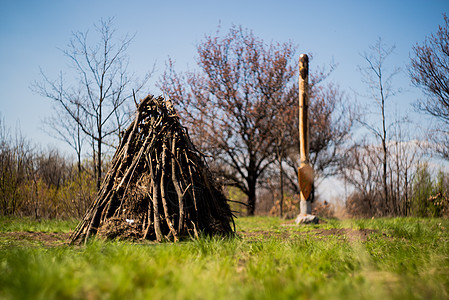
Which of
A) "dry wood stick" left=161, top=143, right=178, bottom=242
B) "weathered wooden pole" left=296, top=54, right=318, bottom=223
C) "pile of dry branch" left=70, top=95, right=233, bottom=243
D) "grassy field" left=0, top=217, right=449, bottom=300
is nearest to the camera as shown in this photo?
"grassy field" left=0, top=217, right=449, bottom=300

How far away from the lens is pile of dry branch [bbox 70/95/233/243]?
497 cm

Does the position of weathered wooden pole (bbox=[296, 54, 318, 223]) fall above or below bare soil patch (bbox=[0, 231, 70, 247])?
above

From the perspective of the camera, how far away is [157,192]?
16.4ft

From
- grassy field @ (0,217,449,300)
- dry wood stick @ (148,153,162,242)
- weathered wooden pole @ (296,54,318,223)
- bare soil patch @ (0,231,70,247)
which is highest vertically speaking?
weathered wooden pole @ (296,54,318,223)

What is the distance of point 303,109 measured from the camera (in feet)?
37.6

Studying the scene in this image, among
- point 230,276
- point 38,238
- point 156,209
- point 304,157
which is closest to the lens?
point 230,276

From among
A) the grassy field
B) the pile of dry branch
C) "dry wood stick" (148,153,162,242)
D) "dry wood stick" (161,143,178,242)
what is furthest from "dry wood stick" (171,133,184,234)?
the grassy field

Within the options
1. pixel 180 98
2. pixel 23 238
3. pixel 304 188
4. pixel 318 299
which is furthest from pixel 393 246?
pixel 180 98

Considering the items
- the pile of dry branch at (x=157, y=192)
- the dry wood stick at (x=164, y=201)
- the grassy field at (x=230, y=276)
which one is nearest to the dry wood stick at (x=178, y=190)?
the pile of dry branch at (x=157, y=192)

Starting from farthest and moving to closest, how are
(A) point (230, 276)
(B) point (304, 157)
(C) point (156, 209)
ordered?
(B) point (304, 157), (C) point (156, 209), (A) point (230, 276)

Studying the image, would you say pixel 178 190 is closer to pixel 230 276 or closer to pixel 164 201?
pixel 164 201

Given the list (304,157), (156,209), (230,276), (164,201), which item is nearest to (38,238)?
(156,209)

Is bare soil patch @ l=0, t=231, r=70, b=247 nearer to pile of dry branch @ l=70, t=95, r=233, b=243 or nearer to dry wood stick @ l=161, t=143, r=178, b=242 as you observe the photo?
pile of dry branch @ l=70, t=95, r=233, b=243

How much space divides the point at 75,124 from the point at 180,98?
766cm
